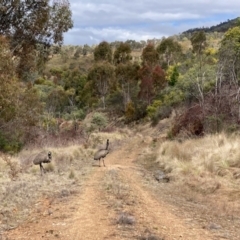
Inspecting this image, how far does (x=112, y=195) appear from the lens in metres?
10.1

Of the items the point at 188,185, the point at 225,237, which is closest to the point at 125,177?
the point at 188,185

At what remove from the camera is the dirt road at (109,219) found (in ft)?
23.0

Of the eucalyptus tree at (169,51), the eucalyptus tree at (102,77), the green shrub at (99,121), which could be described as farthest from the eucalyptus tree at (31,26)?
the eucalyptus tree at (169,51)

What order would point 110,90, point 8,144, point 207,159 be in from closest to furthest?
point 207,159
point 8,144
point 110,90

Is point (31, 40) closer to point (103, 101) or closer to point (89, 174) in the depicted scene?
point (89, 174)

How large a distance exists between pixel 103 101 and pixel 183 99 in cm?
2073

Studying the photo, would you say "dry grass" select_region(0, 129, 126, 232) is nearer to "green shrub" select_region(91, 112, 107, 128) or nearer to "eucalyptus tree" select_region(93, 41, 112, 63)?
"green shrub" select_region(91, 112, 107, 128)

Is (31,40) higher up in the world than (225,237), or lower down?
higher up

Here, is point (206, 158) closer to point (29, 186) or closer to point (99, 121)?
point (29, 186)

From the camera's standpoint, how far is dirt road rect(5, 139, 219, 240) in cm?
702

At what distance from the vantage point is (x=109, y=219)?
7871 millimetres

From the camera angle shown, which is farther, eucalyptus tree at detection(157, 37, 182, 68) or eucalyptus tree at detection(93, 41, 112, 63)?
eucalyptus tree at detection(93, 41, 112, 63)

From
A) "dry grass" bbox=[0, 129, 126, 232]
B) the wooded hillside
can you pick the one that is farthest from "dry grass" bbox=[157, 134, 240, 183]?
the wooded hillside

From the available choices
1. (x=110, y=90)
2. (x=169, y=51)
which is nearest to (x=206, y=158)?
(x=110, y=90)
